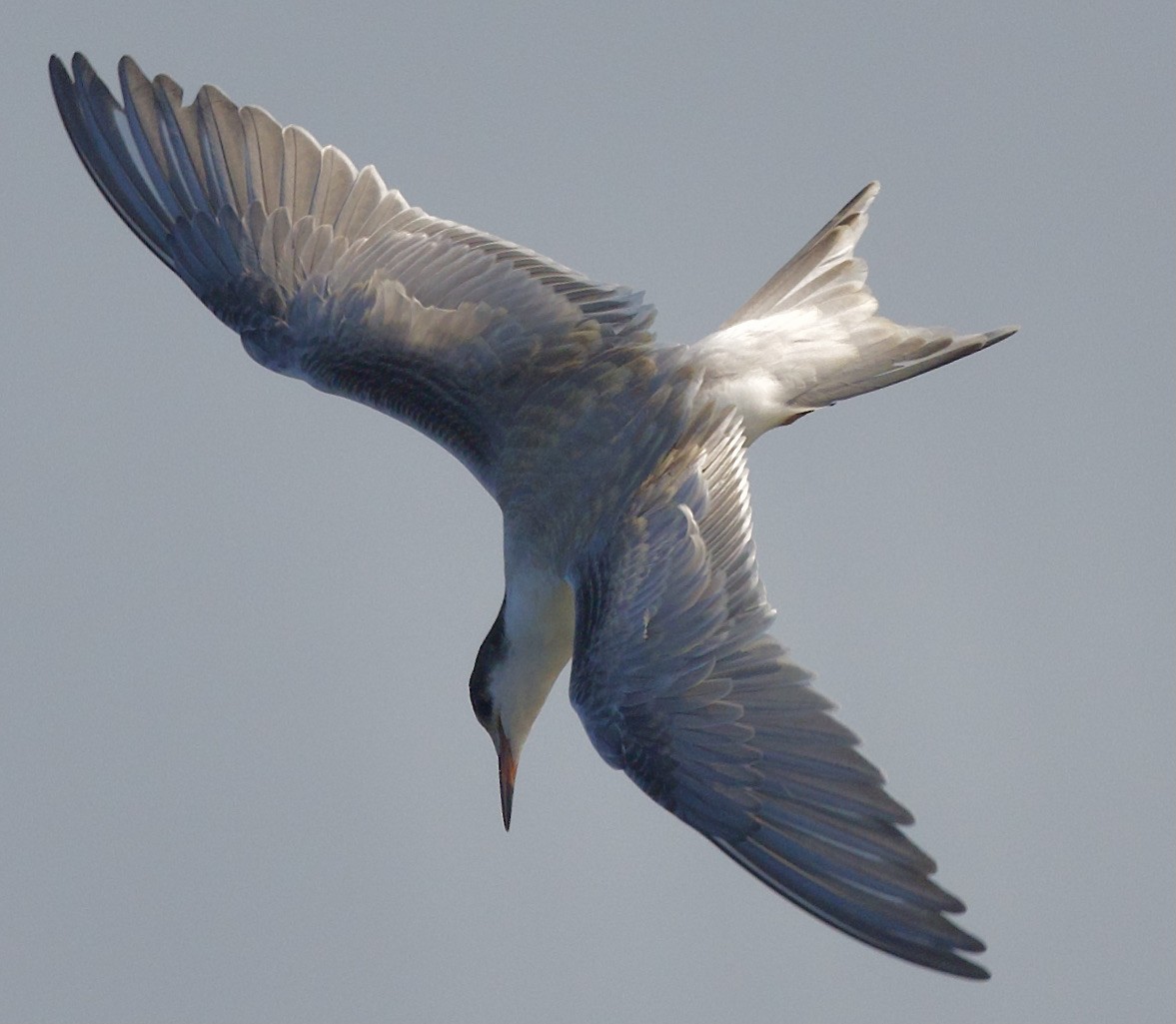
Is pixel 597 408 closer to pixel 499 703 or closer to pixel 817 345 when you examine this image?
pixel 817 345

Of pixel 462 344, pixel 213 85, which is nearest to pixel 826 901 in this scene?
pixel 462 344

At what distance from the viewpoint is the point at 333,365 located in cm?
960

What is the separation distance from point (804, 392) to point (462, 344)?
4.62 ft

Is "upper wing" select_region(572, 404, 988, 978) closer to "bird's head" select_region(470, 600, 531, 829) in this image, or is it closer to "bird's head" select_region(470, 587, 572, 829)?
"bird's head" select_region(470, 587, 572, 829)

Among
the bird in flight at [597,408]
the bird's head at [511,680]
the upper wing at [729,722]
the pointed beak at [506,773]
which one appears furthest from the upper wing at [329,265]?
A: the pointed beak at [506,773]

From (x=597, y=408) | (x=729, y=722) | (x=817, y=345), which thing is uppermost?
(x=817, y=345)

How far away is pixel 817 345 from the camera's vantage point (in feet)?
30.9

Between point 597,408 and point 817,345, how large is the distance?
100 centimetres

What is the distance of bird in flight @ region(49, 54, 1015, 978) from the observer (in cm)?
766

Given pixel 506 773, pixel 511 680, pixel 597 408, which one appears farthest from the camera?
pixel 506 773

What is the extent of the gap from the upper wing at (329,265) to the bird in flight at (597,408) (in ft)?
0.03

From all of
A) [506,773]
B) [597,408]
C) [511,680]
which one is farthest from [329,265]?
[506,773]

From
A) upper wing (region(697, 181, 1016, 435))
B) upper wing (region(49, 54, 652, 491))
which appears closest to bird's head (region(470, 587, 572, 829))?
upper wing (region(49, 54, 652, 491))

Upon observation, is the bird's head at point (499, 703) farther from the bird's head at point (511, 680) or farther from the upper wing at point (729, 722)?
the upper wing at point (729, 722)
